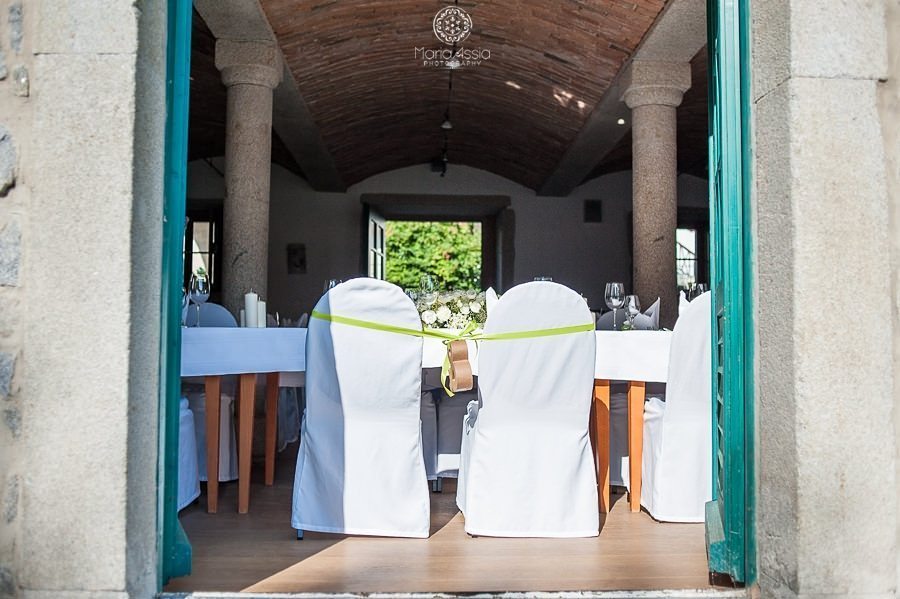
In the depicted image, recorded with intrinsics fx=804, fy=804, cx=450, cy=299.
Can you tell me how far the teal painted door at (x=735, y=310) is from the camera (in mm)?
2262

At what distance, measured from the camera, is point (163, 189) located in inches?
86.9

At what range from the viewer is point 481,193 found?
39.4ft

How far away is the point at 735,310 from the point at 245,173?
13.8ft

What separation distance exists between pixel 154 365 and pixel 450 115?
727 cm

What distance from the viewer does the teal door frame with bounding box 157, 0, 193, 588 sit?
7.28 feet

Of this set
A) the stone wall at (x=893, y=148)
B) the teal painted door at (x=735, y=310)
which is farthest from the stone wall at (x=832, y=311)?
the teal painted door at (x=735, y=310)

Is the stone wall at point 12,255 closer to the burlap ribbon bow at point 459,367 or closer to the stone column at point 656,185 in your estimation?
the burlap ribbon bow at point 459,367


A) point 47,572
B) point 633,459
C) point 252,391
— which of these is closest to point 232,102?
point 252,391

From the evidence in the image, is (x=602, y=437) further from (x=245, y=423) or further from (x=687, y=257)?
(x=687, y=257)

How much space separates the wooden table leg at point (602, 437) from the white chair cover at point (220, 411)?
1667 mm

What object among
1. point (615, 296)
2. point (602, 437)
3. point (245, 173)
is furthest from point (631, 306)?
point (245, 173)

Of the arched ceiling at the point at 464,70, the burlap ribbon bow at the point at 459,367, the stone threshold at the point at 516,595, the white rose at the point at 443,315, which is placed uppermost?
the arched ceiling at the point at 464,70

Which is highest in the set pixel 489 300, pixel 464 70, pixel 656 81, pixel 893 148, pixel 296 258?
pixel 464 70

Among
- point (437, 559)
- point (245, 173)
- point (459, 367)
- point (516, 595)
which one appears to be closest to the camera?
point (516, 595)
